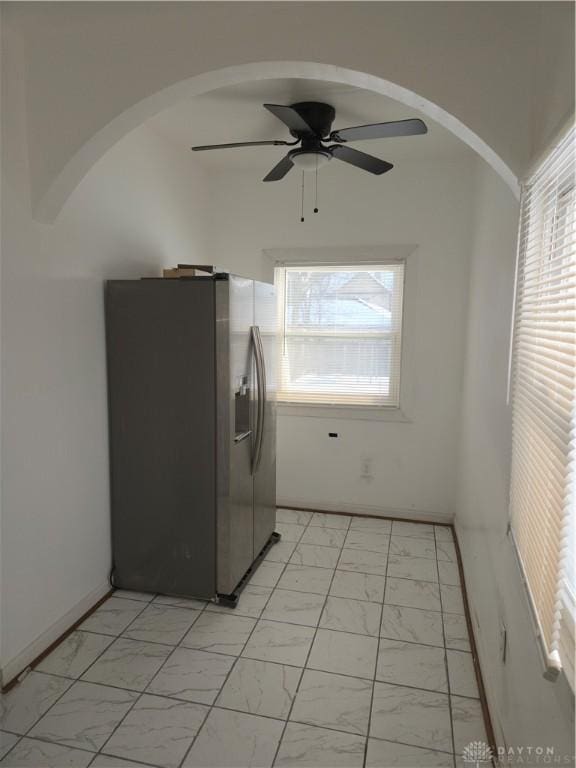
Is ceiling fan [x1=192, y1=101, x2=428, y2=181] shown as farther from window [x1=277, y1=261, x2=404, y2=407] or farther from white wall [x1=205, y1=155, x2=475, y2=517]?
window [x1=277, y1=261, x2=404, y2=407]

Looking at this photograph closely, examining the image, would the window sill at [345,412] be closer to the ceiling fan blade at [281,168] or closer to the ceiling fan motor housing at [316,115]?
the ceiling fan blade at [281,168]

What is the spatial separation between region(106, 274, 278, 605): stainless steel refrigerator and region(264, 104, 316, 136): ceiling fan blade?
77 centimetres

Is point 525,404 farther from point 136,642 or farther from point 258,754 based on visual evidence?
point 136,642

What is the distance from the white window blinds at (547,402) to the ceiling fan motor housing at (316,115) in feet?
4.40

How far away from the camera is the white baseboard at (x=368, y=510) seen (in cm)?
387

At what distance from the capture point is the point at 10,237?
202 centimetres

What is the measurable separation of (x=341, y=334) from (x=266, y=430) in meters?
1.10

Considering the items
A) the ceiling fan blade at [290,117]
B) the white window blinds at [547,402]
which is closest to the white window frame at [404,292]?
the ceiling fan blade at [290,117]

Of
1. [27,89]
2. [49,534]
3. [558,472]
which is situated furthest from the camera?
[49,534]

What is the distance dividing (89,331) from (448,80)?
1.94 m

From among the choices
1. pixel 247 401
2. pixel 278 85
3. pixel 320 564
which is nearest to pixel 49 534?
pixel 247 401

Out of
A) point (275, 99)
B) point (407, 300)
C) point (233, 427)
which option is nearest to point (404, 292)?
point (407, 300)

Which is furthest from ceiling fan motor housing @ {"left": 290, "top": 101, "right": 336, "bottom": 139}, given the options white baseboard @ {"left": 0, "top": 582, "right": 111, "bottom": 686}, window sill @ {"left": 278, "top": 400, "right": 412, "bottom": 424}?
white baseboard @ {"left": 0, "top": 582, "right": 111, "bottom": 686}

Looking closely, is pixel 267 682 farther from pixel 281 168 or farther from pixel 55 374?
pixel 281 168
